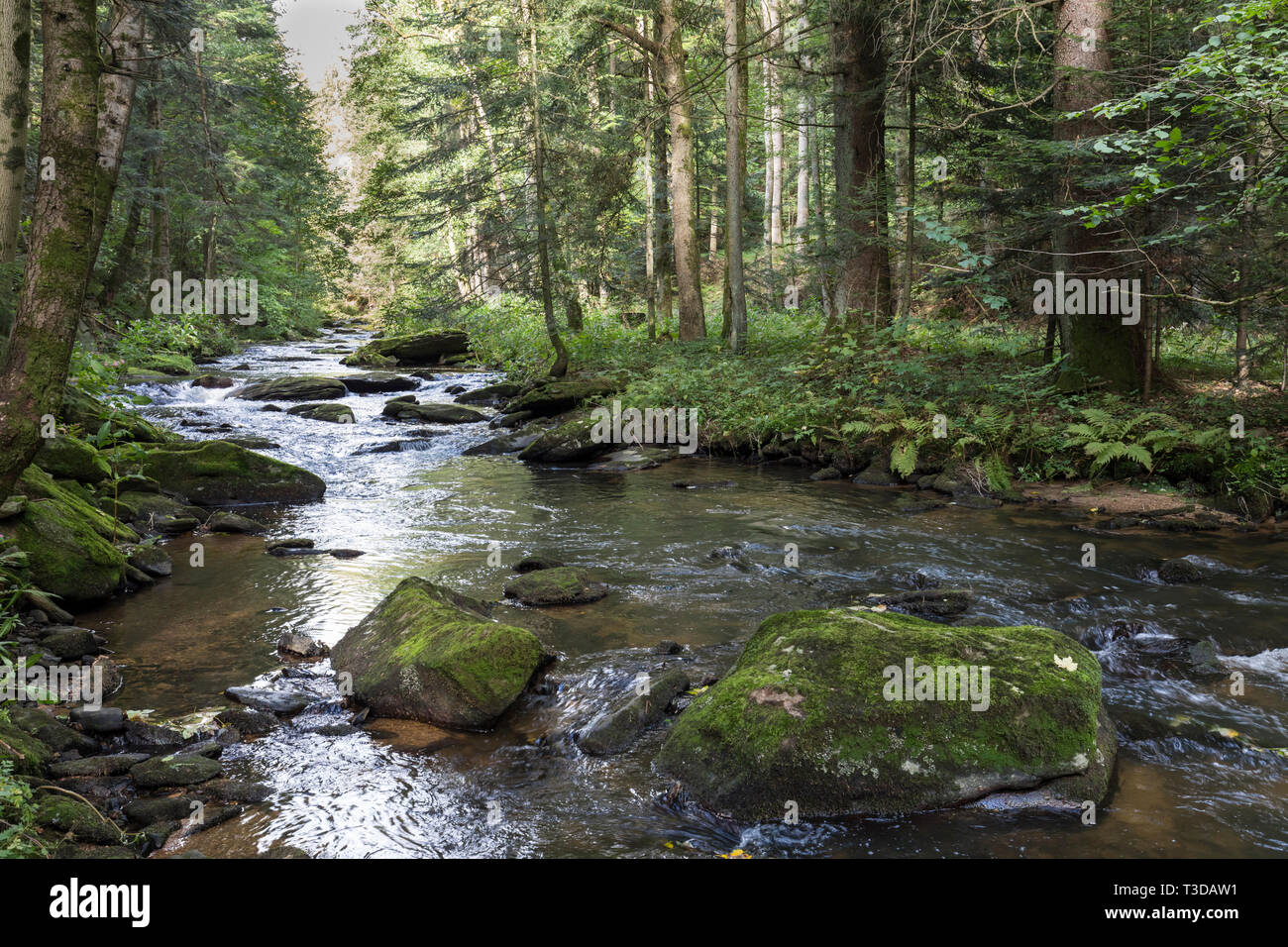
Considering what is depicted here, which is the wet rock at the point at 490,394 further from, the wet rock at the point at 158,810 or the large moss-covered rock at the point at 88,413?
the wet rock at the point at 158,810

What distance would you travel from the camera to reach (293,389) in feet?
64.0

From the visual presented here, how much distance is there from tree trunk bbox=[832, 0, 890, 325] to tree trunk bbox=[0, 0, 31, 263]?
39.5ft

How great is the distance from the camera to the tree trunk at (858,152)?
14.2 metres

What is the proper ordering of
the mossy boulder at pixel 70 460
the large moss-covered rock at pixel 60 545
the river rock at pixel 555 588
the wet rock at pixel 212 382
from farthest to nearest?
the wet rock at pixel 212 382 → the mossy boulder at pixel 70 460 → the river rock at pixel 555 588 → the large moss-covered rock at pixel 60 545

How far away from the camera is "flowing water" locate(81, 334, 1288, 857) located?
13.0 feet

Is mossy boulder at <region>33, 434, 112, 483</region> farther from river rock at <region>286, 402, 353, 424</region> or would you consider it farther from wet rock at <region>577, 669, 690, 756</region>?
river rock at <region>286, 402, 353, 424</region>

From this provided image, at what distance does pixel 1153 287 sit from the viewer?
11117 mm

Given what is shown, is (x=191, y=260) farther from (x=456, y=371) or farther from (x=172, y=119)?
(x=456, y=371)

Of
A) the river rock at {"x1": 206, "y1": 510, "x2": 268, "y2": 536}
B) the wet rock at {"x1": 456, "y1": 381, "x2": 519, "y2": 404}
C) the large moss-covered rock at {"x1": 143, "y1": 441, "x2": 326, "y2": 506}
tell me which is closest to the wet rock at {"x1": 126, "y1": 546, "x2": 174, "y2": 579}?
the river rock at {"x1": 206, "y1": 510, "x2": 268, "y2": 536}

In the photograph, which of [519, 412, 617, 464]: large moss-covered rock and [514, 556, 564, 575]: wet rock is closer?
[514, 556, 564, 575]: wet rock

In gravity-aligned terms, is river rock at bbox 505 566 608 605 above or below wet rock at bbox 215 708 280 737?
above

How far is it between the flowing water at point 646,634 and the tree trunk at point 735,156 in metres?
5.38

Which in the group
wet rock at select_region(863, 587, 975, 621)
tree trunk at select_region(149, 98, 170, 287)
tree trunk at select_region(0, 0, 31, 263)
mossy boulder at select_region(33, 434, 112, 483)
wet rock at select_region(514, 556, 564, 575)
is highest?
tree trunk at select_region(149, 98, 170, 287)

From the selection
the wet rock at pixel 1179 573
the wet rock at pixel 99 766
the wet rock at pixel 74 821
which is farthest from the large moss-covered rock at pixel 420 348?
the wet rock at pixel 74 821
